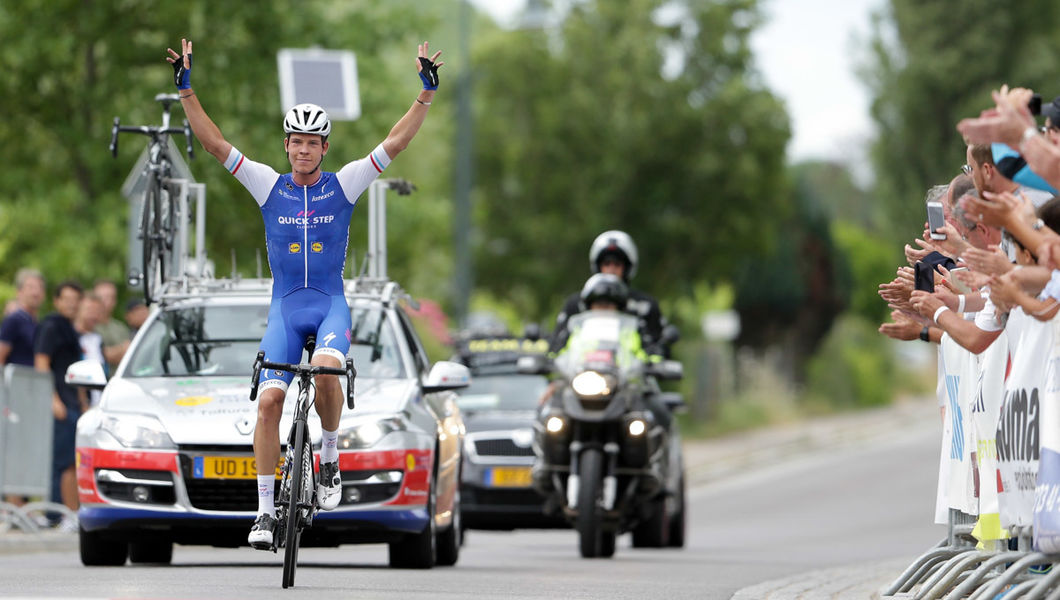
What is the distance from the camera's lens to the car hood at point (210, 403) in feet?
40.2

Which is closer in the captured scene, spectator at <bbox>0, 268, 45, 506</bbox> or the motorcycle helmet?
the motorcycle helmet

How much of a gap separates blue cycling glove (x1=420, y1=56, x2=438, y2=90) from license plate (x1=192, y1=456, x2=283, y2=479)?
240 centimetres

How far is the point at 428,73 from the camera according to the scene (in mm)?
11156

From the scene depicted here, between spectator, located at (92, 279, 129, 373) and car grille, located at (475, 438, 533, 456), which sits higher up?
spectator, located at (92, 279, 129, 373)

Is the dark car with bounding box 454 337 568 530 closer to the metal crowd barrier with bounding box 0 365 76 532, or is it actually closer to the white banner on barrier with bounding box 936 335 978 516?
the metal crowd barrier with bounding box 0 365 76 532

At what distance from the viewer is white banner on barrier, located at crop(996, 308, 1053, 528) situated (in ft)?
27.0

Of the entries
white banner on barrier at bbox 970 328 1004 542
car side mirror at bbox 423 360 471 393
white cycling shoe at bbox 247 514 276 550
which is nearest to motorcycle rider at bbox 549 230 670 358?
car side mirror at bbox 423 360 471 393

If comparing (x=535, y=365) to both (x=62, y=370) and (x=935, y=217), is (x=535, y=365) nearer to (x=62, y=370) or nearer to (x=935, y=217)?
(x=62, y=370)

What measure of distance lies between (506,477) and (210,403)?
654 centimetres

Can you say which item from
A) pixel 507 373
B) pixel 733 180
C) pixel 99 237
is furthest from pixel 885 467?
pixel 507 373

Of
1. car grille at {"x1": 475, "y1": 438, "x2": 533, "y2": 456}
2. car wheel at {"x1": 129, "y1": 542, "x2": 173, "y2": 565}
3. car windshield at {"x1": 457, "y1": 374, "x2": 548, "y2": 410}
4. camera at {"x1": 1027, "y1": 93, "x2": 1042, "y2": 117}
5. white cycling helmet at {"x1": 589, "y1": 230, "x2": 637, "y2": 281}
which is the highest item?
camera at {"x1": 1027, "y1": 93, "x2": 1042, "y2": 117}

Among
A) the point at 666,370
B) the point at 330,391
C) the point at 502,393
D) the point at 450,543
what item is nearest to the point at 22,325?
the point at 502,393

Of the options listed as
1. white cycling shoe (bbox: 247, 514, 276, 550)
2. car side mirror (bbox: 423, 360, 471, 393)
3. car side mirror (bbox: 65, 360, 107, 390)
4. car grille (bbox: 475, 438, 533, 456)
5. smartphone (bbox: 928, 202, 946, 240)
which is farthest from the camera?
car grille (bbox: 475, 438, 533, 456)

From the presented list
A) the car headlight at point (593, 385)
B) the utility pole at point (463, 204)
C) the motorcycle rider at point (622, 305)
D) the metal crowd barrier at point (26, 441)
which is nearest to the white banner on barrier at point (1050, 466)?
the car headlight at point (593, 385)
